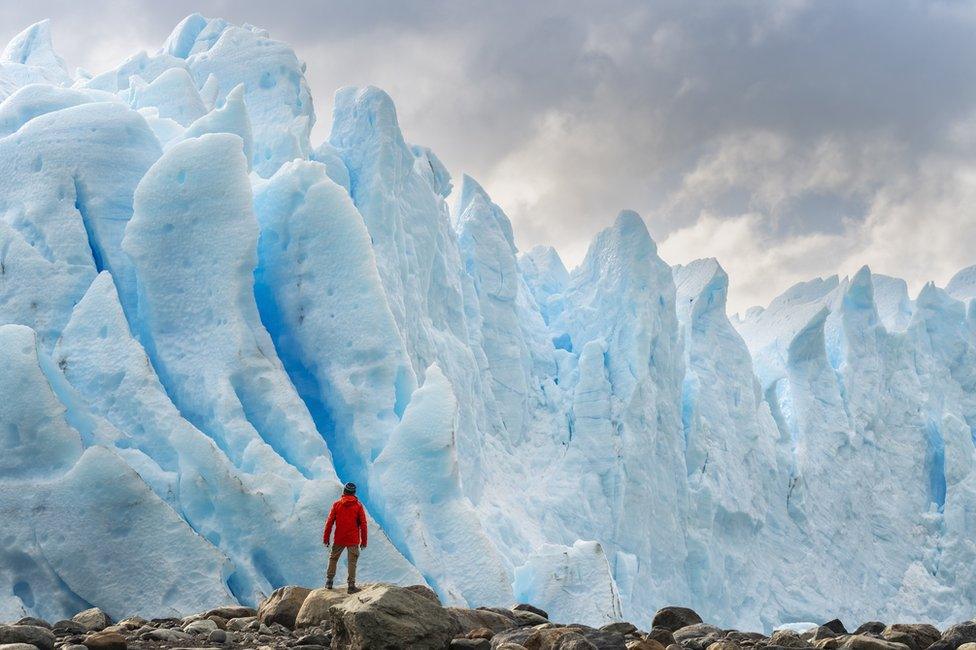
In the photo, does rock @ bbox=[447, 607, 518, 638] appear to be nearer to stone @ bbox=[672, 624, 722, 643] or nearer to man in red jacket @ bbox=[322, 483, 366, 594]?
man in red jacket @ bbox=[322, 483, 366, 594]

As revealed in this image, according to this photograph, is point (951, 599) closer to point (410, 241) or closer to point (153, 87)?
point (410, 241)

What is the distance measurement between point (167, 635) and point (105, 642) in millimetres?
669

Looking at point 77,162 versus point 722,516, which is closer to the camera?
point 77,162

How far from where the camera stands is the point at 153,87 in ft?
52.5

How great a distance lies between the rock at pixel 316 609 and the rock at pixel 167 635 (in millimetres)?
790

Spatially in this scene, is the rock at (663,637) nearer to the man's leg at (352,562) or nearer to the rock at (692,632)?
the rock at (692,632)

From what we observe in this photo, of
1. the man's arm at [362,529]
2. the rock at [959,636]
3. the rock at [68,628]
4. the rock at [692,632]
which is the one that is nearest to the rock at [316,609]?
the man's arm at [362,529]

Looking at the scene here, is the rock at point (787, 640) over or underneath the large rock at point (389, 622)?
underneath

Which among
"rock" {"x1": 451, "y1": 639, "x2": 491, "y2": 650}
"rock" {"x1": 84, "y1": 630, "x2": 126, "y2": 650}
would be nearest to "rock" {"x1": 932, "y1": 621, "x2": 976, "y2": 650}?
"rock" {"x1": 451, "y1": 639, "x2": 491, "y2": 650}

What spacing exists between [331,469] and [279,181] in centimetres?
402

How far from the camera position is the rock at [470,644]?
6.13 m

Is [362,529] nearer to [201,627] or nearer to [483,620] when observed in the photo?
[483,620]

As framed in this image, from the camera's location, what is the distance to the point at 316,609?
22.8 feet

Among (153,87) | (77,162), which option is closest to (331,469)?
(77,162)
